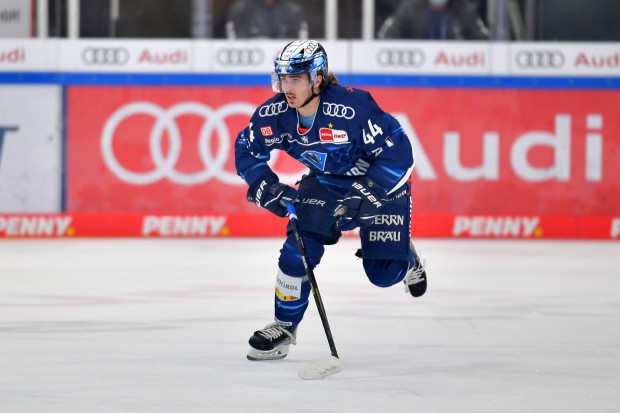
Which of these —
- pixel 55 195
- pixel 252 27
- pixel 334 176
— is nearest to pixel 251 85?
pixel 252 27

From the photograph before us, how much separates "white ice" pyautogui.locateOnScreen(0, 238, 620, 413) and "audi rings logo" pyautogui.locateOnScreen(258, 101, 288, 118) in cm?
104

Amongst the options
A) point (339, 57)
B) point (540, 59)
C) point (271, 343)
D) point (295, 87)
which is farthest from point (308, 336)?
point (540, 59)

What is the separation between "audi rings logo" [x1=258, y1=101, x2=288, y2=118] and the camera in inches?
217

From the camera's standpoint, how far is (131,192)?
12.3 meters

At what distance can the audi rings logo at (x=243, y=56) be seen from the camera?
12.3 meters

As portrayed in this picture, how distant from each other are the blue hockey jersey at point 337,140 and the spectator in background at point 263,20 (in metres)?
6.79

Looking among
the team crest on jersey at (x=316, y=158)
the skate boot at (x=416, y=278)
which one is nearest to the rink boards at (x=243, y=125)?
the skate boot at (x=416, y=278)

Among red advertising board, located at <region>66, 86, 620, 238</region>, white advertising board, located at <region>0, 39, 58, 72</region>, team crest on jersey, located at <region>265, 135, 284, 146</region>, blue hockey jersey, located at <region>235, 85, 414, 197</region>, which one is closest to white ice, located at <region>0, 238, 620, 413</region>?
blue hockey jersey, located at <region>235, 85, 414, 197</region>

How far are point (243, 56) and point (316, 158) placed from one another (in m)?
6.82

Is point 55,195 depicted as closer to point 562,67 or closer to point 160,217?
point 160,217

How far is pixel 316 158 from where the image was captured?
221 inches

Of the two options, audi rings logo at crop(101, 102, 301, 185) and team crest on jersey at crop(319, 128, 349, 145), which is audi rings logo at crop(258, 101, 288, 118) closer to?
team crest on jersey at crop(319, 128, 349, 145)

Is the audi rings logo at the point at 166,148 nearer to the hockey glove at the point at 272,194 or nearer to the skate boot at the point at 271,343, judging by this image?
the hockey glove at the point at 272,194

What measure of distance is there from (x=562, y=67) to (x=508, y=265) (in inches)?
137
